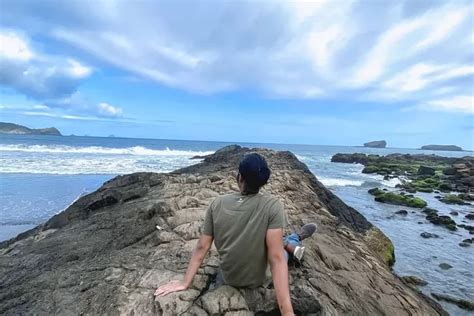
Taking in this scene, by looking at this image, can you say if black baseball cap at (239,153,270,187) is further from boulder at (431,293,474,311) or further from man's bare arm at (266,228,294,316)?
boulder at (431,293,474,311)

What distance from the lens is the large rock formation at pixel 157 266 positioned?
3883 mm

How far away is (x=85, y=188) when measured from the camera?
1931 centimetres

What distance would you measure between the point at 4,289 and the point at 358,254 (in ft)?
16.8

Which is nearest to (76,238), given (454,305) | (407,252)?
(454,305)

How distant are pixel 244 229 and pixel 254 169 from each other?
0.58m

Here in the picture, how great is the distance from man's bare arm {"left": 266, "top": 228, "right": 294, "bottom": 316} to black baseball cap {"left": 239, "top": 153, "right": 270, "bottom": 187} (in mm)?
477

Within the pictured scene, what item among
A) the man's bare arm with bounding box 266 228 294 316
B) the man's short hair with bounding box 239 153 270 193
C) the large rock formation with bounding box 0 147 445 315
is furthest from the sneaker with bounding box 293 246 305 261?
the man's short hair with bounding box 239 153 270 193

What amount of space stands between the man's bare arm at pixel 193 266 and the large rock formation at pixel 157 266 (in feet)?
0.25

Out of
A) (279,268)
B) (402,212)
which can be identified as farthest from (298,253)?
(402,212)

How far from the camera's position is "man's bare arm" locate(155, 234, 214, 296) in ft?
12.4

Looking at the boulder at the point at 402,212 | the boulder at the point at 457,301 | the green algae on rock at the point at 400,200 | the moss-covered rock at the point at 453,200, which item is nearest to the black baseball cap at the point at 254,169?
the boulder at the point at 457,301

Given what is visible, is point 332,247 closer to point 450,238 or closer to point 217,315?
point 217,315

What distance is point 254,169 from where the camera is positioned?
3469 mm

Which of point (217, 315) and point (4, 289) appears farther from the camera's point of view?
point (4, 289)
